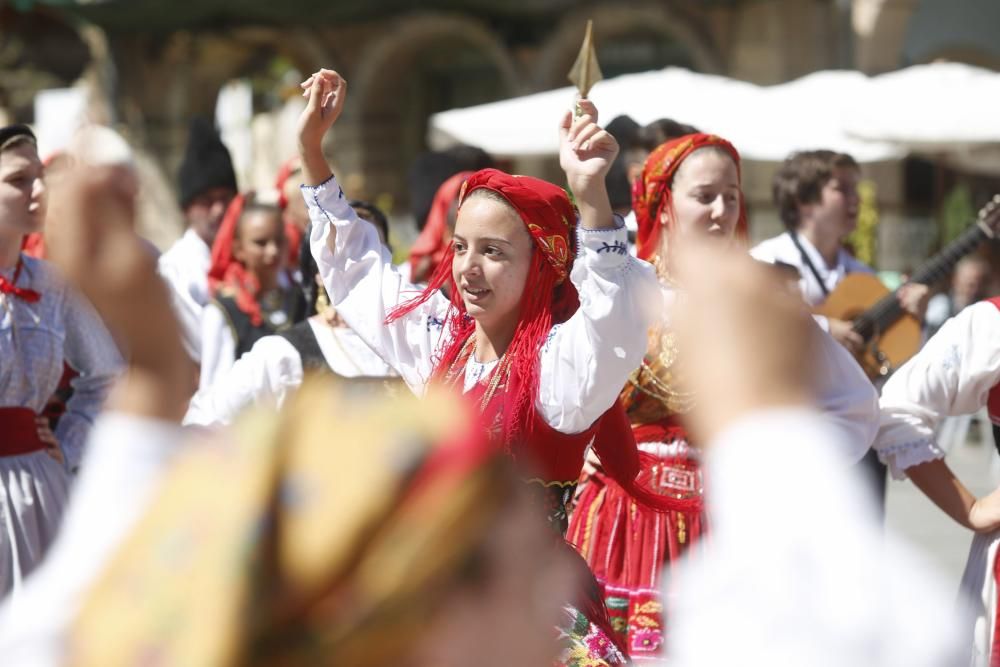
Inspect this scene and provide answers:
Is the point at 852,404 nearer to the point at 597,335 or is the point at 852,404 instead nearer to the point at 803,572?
the point at 597,335

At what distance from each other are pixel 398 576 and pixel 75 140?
69 cm

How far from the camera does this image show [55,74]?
20.5 meters

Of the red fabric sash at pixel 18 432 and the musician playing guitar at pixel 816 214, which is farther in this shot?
the musician playing guitar at pixel 816 214

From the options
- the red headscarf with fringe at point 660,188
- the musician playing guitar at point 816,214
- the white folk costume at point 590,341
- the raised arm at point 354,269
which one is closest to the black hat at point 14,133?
the raised arm at point 354,269

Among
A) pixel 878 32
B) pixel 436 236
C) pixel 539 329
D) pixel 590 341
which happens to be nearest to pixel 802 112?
pixel 878 32

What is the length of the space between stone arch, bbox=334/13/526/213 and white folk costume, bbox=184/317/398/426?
12.7 meters

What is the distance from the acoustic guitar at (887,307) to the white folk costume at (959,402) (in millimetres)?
1658

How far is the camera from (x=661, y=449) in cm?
380

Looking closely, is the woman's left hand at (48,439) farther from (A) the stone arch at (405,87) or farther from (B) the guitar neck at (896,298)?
(A) the stone arch at (405,87)

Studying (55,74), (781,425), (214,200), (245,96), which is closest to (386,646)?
(781,425)

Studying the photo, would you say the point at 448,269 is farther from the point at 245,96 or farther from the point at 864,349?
the point at 245,96

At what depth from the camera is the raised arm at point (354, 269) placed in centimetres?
320

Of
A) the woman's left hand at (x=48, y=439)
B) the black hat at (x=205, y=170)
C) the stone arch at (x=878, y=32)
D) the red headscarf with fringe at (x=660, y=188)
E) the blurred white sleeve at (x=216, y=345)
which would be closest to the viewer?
the red headscarf with fringe at (x=660, y=188)

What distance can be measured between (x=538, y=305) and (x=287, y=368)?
4.19 ft
